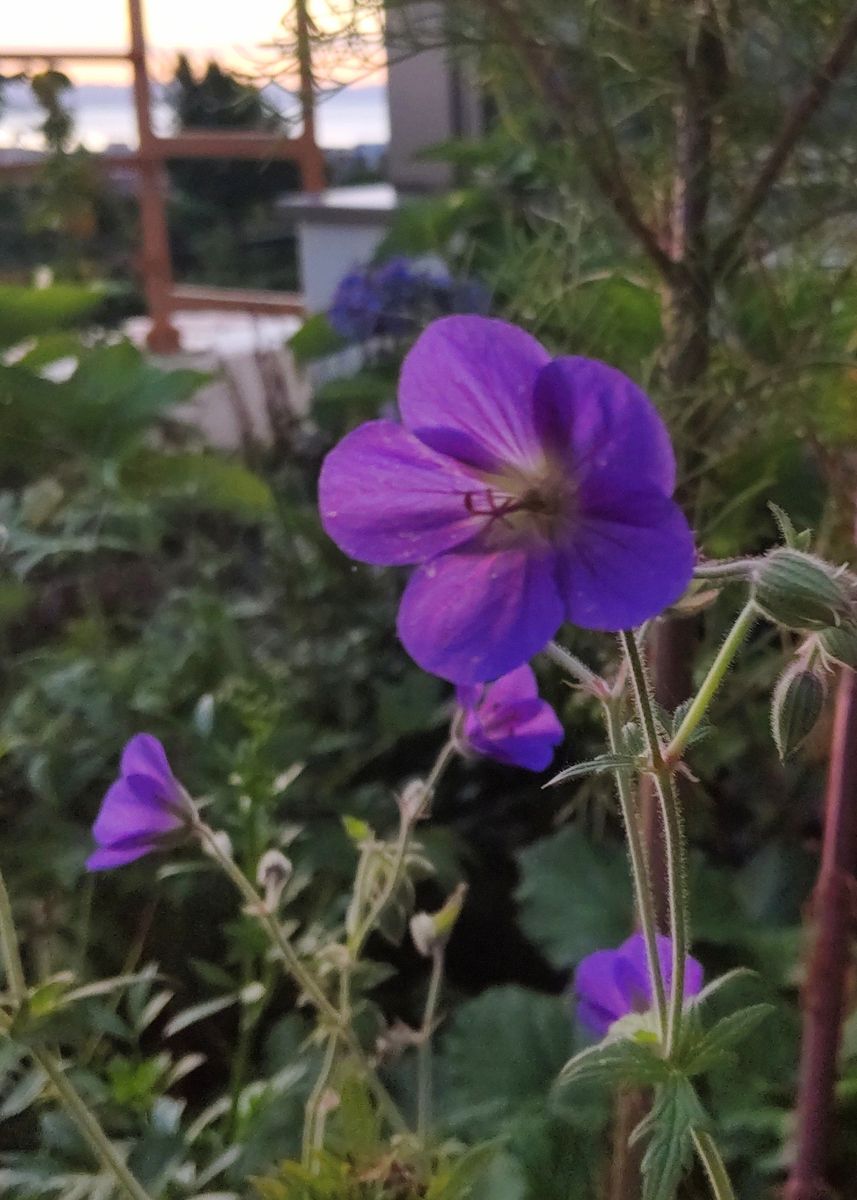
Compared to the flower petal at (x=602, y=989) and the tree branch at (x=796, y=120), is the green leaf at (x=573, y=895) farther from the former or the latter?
the tree branch at (x=796, y=120)

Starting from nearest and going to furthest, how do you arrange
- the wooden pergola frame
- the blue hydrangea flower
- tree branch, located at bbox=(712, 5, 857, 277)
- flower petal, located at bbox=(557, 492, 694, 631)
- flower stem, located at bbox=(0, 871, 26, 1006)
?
1. flower petal, located at bbox=(557, 492, 694, 631)
2. flower stem, located at bbox=(0, 871, 26, 1006)
3. tree branch, located at bbox=(712, 5, 857, 277)
4. the blue hydrangea flower
5. the wooden pergola frame

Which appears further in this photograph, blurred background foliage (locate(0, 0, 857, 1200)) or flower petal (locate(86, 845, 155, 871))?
blurred background foliage (locate(0, 0, 857, 1200))

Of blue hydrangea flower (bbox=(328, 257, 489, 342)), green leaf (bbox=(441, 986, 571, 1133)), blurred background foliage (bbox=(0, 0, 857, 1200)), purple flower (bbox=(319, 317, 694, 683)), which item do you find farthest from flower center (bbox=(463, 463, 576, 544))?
blue hydrangea flower (bbox=(328, 257, 489, 342))

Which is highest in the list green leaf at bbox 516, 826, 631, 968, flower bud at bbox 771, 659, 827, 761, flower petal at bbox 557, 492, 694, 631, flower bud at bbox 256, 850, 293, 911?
flower petal at bbox 557, 492, 694, 631

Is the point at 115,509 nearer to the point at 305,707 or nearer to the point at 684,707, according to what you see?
the point at 305,707

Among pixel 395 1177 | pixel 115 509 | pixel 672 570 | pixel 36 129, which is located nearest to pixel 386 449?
pixel 672 570

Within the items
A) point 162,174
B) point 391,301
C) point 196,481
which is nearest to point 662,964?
point 196,481

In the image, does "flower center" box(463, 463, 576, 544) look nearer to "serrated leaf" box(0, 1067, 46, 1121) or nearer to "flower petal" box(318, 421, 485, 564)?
"flower petal" box(318, 421, 485, 564)

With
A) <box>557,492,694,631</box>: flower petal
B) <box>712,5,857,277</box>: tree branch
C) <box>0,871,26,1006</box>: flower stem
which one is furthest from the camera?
<box>712,5,857,277</box>: tree branch

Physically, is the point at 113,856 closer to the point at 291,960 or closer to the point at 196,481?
the point at 291,960
